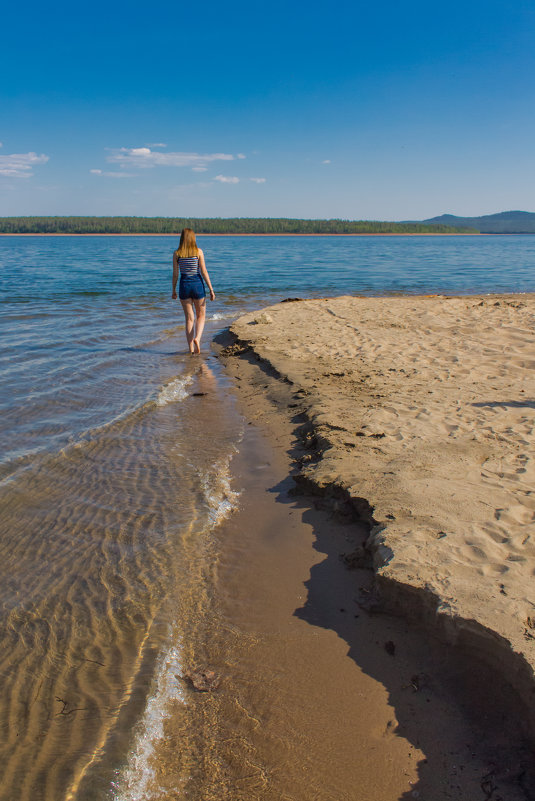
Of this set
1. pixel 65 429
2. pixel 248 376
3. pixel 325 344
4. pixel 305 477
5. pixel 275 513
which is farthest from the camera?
pixel 325 344

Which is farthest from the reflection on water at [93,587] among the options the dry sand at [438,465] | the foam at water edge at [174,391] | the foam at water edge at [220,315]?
the foam at water edge at [220,315]

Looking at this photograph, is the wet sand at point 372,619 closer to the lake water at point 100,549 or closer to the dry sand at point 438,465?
the dry sand at point 438,465

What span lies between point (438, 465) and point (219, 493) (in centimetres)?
173

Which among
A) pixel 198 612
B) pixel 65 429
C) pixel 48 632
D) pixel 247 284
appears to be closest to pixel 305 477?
pixel 198 612

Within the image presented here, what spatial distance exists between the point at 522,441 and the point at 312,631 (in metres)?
2.63

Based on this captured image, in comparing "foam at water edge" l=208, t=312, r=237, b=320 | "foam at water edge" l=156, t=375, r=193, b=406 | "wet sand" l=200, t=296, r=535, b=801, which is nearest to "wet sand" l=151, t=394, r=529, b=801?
"wet sand" l=200, t=296, r=535, b=801

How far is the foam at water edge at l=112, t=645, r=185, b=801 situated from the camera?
6.05 feet

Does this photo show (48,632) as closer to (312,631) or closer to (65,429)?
(312,631)

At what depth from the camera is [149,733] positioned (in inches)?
80.8

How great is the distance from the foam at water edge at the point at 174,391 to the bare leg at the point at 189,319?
165 cm

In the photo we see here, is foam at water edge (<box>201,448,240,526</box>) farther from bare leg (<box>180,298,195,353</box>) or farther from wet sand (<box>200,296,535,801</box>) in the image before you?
bare leg (<box>180,298,195,353</box>)

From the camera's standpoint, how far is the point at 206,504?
393cm

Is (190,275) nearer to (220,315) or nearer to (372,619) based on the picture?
(220,315)

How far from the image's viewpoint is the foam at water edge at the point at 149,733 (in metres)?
1.84
